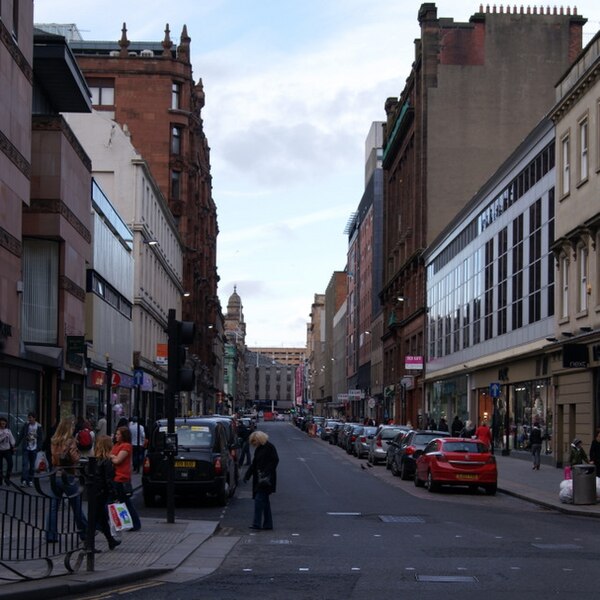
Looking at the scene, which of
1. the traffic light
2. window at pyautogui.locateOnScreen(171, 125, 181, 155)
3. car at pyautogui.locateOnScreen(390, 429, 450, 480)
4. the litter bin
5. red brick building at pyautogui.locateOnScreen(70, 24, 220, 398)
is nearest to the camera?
the traffic light

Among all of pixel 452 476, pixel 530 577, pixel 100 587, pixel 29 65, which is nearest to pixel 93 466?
pixel 100 587

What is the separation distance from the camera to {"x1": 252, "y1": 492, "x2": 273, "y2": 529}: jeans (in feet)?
59.0

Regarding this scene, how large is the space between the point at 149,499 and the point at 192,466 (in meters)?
1.26

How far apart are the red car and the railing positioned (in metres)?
14.9

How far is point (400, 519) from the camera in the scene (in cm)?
2012

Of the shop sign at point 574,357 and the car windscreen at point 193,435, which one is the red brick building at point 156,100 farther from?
the car windscreen at point 193,435

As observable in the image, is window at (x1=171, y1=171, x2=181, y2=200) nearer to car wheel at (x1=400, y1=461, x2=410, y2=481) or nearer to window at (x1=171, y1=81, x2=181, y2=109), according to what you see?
window at (x1=171, y1=81, x2=181, y2=109)

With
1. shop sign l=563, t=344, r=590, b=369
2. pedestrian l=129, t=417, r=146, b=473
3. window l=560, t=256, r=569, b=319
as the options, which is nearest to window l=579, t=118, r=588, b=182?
window l=560, t=256, r=569, b=319

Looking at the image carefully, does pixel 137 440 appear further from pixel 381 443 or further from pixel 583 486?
pixel 381 443

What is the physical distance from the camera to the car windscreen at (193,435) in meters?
22.3

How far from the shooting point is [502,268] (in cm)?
4775

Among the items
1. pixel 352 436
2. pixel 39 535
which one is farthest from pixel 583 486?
pixel 352 436

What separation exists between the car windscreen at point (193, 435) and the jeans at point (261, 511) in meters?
4.41

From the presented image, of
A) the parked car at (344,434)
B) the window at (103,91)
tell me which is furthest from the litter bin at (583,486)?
the window at (103,91)
